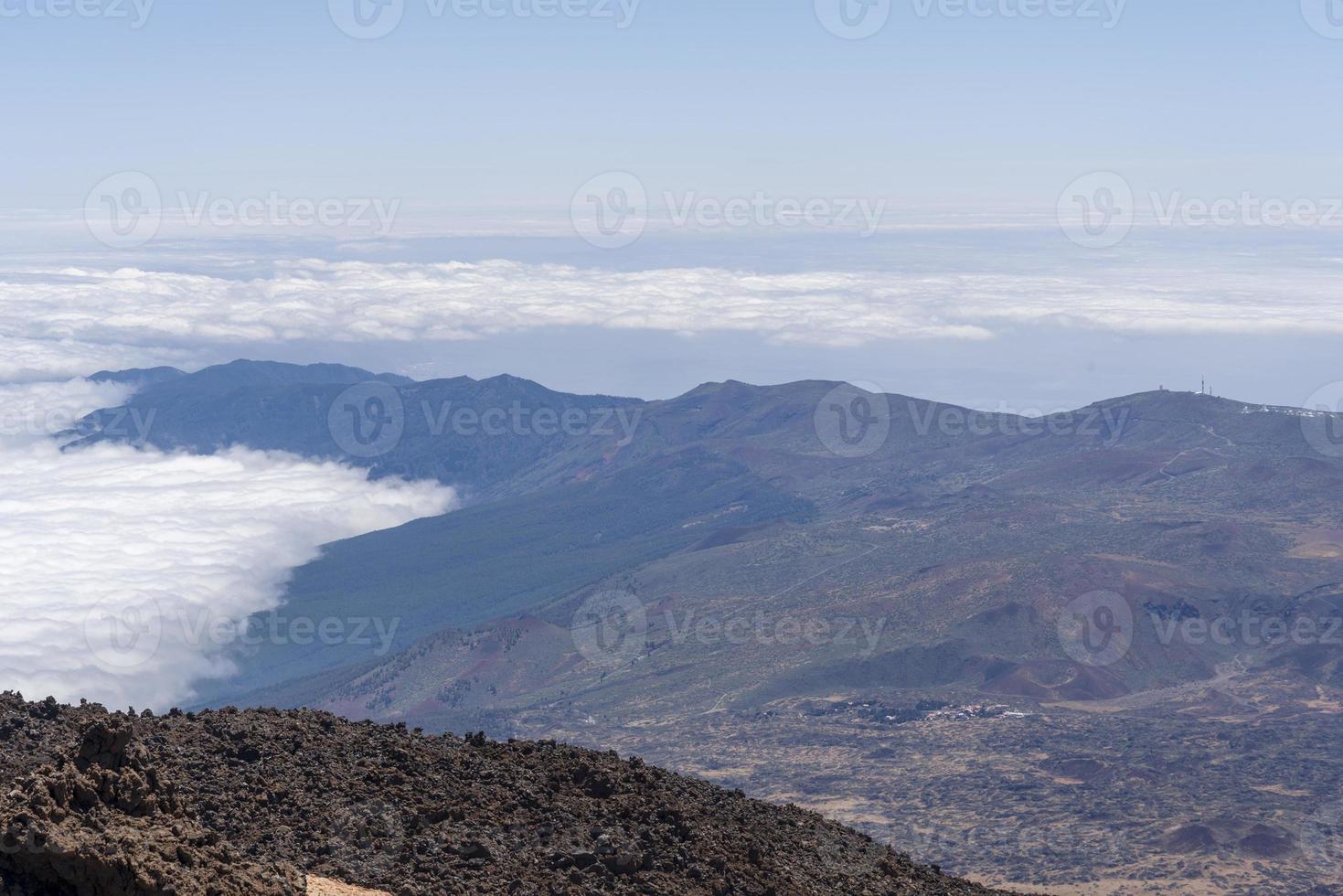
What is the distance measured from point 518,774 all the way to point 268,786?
362 centimetres

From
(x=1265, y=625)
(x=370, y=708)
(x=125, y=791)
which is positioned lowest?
(x=370, y=708)

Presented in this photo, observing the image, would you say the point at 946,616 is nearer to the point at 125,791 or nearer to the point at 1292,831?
the point at 1292,831

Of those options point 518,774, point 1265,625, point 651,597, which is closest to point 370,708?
point 651,597

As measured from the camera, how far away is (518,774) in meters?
20.3

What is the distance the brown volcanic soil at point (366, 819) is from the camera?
13047 millimetres

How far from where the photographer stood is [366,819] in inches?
707

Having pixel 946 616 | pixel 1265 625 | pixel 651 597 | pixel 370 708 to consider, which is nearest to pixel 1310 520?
pixel 1265 625

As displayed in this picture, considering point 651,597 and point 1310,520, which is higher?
point 1310,520

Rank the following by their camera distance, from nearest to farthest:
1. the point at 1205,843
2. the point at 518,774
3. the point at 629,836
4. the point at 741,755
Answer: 1. the point at 629,836
2. the point at 518,774
3. the point at 1205,843
4. the point at 741,755

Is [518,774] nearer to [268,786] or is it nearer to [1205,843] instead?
[268,786]

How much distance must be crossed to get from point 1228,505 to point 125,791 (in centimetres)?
15014

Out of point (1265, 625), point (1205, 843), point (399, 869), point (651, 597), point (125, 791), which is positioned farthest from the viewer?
point (651, 597)

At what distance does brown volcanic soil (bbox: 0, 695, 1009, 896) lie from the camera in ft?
42.8

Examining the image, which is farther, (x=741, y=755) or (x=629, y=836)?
(x=741, y=755)
